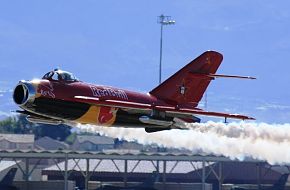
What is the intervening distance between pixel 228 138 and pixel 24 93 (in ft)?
40.9

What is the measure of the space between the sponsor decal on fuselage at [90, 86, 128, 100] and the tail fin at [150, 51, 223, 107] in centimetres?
269

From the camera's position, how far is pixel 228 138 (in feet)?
174

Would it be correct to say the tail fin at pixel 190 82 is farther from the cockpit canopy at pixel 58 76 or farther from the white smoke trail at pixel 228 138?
the cockpit canopy at pixel 58 76

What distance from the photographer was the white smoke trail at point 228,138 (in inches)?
2015

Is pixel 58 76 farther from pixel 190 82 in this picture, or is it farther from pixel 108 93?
Answer: pixel 190 82

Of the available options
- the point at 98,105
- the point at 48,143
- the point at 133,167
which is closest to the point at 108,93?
the point at 98,105

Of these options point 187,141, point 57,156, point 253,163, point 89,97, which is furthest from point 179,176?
point 89,97

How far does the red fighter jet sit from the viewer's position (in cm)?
4672

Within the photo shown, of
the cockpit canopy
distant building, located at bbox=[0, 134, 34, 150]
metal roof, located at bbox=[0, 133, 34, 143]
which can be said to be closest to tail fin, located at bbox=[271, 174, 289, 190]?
the cockpit canopy

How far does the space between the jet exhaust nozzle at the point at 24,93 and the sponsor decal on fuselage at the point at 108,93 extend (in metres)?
3.39

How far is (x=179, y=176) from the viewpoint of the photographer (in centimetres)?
10481

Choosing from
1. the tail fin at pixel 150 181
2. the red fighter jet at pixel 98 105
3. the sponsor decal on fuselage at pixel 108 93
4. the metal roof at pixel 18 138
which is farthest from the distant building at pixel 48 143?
the sponsor decal on fuselage at pixel 108 93

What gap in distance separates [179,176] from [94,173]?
915cm

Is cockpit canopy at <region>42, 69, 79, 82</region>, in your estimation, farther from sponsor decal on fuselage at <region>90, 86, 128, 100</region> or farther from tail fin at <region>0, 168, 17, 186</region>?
tail fin at <region>0, 168, 17, 186</region>
